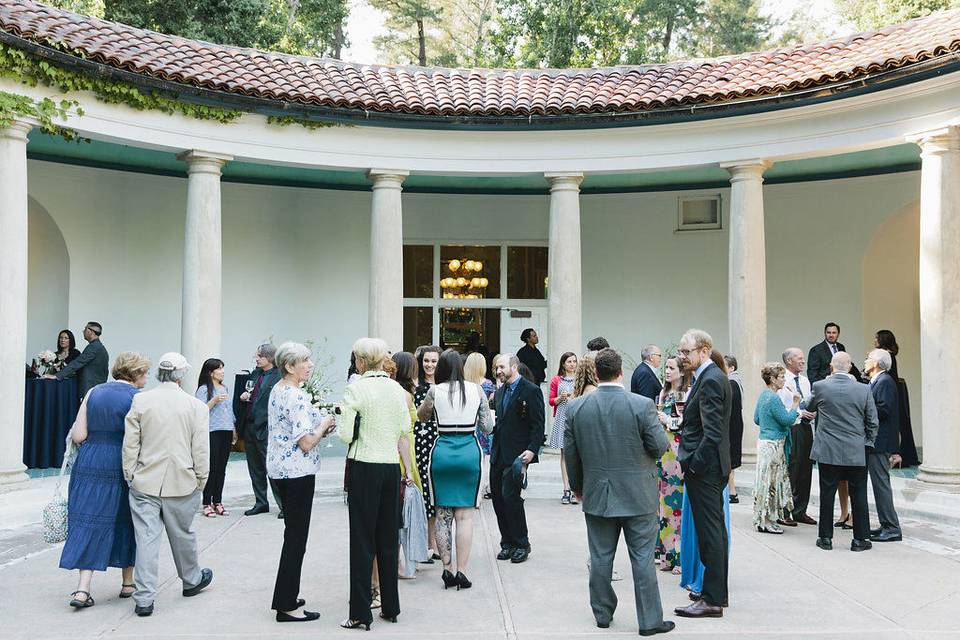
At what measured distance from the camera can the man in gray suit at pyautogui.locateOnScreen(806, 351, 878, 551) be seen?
7.71 meters

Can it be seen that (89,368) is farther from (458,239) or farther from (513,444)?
(513,444)

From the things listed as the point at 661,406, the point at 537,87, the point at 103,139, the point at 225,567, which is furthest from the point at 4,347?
the point at 537,87

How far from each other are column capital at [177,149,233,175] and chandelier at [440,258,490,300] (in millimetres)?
5512

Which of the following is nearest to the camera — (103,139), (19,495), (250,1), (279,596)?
(279,596)

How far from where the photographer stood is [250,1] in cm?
2352

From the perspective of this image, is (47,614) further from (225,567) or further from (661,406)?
(661,406)

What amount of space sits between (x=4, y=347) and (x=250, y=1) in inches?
661

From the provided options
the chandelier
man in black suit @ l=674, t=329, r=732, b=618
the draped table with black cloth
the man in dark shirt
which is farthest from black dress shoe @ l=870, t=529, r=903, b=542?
the draped table with black cloth

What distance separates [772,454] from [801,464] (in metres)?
0.91

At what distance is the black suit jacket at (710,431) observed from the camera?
569cm

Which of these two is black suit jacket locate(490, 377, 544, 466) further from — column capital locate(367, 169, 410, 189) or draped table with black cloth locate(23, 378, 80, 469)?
draped table with black cloth locate(23, 378, 80, 469)

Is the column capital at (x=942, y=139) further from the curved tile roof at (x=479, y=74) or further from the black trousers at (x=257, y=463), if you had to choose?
the black trousers at (x=257, y=463)

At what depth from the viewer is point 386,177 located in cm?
1248

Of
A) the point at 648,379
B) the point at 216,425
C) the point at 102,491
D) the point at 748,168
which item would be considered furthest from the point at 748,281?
the point at 102,491
